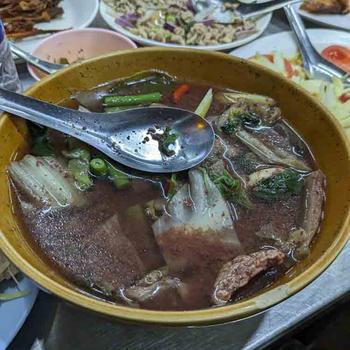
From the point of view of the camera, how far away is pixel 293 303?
1.24 metres

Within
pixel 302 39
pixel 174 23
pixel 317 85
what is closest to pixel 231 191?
pixel 317 85

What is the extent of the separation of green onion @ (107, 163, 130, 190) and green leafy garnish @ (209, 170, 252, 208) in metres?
0.21

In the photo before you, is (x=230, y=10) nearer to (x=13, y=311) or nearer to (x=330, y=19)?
(x=330, y=19)

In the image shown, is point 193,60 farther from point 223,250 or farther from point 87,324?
point 87,324

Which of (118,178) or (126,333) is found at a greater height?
(118,178)

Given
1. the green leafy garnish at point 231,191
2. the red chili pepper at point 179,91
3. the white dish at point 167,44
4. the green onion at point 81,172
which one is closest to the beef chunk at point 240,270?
the green leafy garnish at point 231,191

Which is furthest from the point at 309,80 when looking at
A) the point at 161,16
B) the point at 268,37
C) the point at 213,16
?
the point at 161,16

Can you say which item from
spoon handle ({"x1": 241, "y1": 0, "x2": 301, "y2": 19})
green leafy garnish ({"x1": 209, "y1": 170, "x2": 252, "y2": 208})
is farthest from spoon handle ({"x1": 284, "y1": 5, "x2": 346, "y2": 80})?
green leafy garnish ({"x1": 209, "y1": 170, "x2": 252, "y2": 208})

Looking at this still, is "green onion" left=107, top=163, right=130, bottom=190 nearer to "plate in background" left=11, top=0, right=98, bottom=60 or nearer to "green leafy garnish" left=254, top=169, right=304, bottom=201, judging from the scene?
"green leafy garnish" left=254, top=169, right=304, bottom=201

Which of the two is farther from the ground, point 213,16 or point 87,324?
point 213,16

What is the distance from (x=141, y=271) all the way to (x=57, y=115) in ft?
1.36

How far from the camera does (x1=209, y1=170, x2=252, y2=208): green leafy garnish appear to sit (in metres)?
1.13

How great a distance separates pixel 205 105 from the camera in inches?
51.9

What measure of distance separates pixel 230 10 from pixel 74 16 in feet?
2.33
